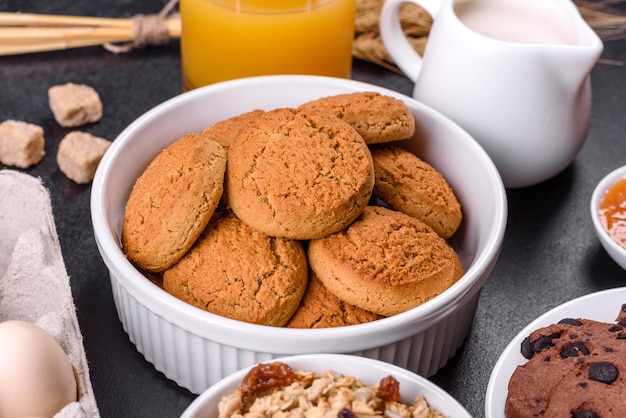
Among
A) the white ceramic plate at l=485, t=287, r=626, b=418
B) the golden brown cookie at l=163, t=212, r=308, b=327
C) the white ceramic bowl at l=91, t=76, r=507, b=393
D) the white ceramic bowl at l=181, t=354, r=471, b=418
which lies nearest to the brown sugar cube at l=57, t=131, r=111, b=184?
the white ceramic bowl at l=91, t=76, r=507, b=393

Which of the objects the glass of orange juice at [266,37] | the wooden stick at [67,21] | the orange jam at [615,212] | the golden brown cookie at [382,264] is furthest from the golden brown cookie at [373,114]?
the wooden stick at [67,21]

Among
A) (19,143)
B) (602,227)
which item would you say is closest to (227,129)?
(19,143)

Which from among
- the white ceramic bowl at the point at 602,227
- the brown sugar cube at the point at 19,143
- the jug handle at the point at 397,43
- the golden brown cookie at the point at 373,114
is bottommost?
the brown sugar cube at the point at 19,143

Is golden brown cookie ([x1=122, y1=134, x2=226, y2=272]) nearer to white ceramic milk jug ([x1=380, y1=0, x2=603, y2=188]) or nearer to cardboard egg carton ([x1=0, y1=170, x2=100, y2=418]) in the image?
cardboard egg carton ([x1=0, y1=170, x2=100, y2=418])

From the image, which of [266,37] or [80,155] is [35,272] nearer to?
[80,155]

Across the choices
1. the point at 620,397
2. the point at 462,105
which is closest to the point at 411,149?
the point at 462,105

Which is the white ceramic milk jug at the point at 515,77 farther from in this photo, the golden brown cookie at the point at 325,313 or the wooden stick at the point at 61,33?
the wooden stick at the point at 61,33

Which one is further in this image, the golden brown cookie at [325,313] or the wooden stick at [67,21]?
the wooden stick at [67,21]
